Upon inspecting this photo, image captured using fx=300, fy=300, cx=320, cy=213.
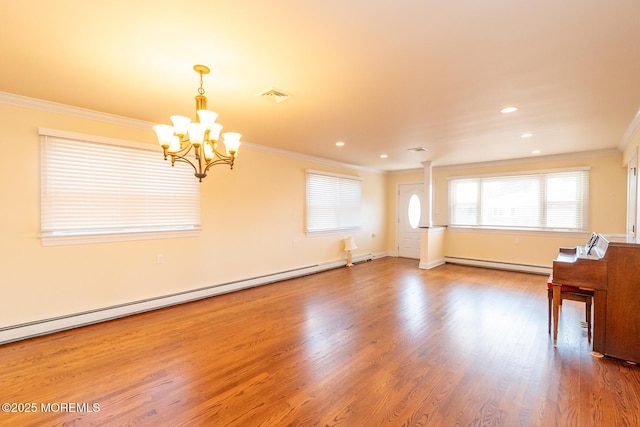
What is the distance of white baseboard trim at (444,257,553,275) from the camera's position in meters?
6.14

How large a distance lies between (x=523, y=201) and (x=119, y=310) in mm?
7416

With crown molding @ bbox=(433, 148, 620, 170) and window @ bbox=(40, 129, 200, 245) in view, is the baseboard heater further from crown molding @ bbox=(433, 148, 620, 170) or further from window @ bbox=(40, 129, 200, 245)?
crown molding @ bbox=(433, 148, 620, 170)

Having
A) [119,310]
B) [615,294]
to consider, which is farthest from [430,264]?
[119,310]

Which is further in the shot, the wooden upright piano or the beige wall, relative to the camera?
the beige wall

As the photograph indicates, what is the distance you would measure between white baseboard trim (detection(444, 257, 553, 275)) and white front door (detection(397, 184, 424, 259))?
39.4 inches

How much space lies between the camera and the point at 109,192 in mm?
3598

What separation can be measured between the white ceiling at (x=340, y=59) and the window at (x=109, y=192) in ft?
1.58

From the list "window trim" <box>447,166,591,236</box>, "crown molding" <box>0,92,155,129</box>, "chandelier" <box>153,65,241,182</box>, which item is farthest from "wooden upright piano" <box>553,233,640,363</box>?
"crown molding" <box>0,92,155,129</box>

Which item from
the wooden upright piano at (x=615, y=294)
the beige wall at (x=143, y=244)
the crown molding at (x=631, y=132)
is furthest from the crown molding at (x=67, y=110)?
the crown molding at (x=631, y=132)

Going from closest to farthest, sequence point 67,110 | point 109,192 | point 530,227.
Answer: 1. point 67,110
2. point 109,192
3. point 530,227

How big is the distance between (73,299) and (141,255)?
2.64ft

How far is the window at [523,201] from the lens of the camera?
18.9ft

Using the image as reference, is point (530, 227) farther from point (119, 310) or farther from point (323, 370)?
point (119, 310)

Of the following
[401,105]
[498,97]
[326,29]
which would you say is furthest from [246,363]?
[498,97]
